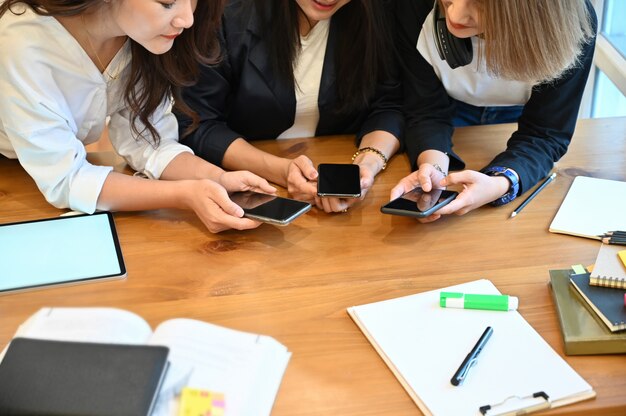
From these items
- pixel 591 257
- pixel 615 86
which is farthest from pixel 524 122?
pixel 615 86

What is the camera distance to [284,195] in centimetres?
144

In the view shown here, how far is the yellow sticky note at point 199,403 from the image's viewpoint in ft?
2.17

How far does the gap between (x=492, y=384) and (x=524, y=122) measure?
29.7 inches

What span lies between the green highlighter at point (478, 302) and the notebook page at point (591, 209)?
0.26 metres

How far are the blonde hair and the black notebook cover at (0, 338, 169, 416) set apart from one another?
851mm

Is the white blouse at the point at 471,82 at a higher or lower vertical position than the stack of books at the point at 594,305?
higher

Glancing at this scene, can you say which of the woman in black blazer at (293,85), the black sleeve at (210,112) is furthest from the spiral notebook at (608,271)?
the black sleeve at (210,112)

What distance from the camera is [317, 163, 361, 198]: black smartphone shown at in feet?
4.44

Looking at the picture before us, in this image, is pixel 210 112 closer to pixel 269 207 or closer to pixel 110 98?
pixel 110 98

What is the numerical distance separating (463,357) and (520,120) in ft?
2.39

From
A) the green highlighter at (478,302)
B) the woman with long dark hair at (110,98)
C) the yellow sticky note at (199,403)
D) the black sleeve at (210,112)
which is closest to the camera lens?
the yellow sticky note at (199,403)

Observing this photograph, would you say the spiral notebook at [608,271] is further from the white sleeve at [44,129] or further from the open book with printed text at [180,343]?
the white sleeve at [44,129]

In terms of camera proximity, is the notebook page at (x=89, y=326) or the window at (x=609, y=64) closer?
the notebook page at (x=89, y=326)

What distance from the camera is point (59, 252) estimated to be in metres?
1.20
